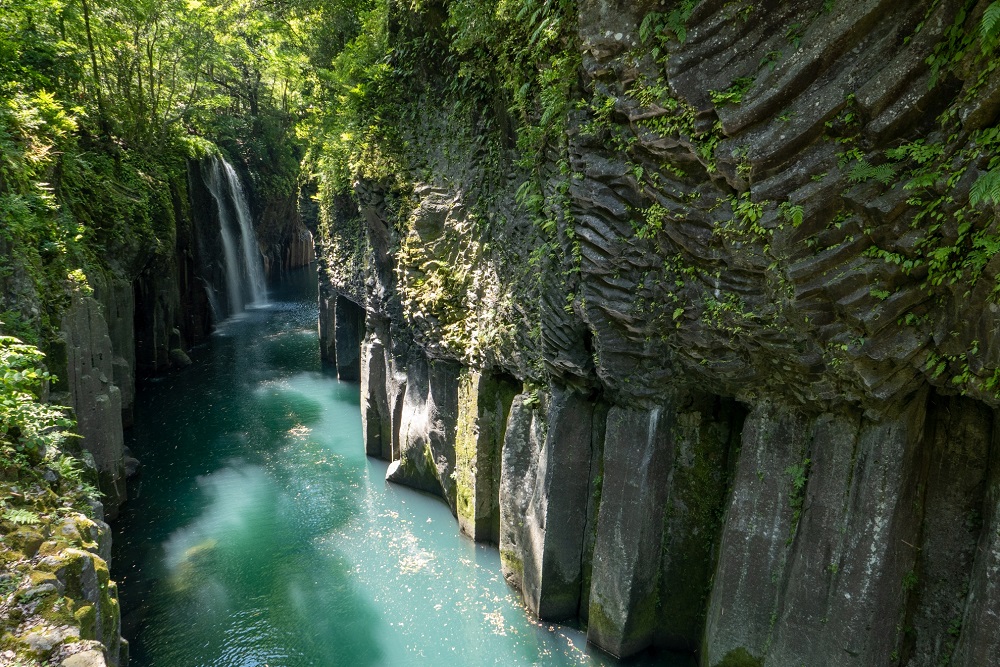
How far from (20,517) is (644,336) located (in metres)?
6.47

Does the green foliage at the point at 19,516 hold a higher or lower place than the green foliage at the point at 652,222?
lower

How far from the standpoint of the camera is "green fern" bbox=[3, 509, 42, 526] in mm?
5125

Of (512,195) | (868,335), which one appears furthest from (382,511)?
(868,335)

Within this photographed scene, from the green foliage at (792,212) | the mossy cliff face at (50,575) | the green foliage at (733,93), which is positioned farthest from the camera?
the green foliage at (733,93)

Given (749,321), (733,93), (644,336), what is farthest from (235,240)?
(733,93)

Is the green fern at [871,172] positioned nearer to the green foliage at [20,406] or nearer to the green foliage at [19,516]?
the green foliage at [20,406]

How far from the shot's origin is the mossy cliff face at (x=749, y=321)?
4859 millimetres

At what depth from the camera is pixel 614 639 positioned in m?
8.09

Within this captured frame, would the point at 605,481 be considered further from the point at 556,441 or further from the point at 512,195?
the point at 512,195

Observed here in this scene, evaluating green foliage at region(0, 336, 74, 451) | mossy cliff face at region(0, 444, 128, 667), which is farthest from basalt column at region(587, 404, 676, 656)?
green foliage at region(0, 336, 74, 451)

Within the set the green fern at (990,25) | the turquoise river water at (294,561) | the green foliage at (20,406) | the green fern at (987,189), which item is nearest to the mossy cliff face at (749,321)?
the green fern at (987,189)

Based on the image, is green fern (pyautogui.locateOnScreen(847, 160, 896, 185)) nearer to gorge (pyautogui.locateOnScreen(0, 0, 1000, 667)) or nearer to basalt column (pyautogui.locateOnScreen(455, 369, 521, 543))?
gorge (pyautogui.locateOnScreen(0, 0, 1000, 667))

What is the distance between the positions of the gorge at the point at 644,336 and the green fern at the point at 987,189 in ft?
0.06

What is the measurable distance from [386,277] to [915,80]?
11.2 metres
